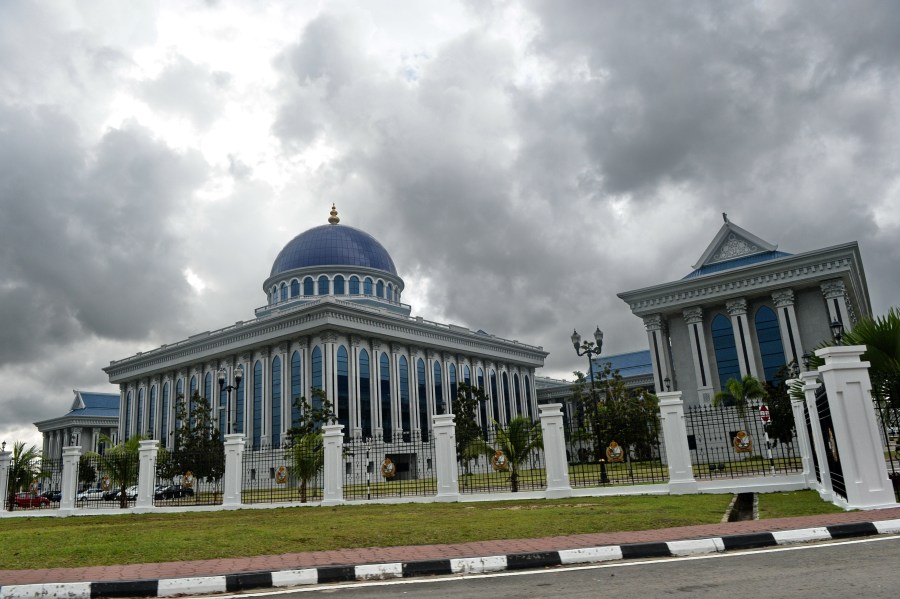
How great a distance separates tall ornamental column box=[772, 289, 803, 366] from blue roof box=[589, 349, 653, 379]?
33.8m

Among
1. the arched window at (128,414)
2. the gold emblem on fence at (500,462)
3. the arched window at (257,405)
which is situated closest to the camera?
the gold emblem on fence at (500,462)

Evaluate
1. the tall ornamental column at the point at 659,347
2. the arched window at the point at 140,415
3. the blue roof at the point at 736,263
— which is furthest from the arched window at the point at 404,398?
the arched window at the point at 140,415

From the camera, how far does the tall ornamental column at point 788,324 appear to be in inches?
1614

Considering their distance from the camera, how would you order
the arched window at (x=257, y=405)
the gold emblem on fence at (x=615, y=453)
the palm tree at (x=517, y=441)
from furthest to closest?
the arched window at (x=257, y=405)
the palm tree at (x=517, y=441)
the gold emblem on fence at (x=615, y=453)

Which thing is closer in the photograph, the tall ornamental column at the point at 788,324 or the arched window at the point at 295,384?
the tall ornamental column at the point at 788,324

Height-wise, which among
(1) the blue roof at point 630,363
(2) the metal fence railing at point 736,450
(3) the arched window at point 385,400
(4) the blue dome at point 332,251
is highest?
(4) the blue dome at point 332,251

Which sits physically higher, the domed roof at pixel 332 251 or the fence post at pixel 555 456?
the domed roof at pixel 332 251

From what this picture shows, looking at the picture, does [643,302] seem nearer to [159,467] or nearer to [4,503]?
[159,467]

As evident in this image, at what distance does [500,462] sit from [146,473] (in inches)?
437

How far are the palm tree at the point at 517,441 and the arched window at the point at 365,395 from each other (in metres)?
33.4

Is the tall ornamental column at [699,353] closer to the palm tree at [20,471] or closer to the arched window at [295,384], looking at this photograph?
the arched window at [295,384]

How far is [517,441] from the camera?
64.6 ft

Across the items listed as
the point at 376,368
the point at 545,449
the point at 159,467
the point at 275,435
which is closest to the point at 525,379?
the point at 376,368

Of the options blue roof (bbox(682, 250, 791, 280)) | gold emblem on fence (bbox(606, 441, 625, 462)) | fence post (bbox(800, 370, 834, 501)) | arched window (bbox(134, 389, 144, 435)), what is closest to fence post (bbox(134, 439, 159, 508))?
gold emblem on fence (bbox(606, 441, 625, 462))
